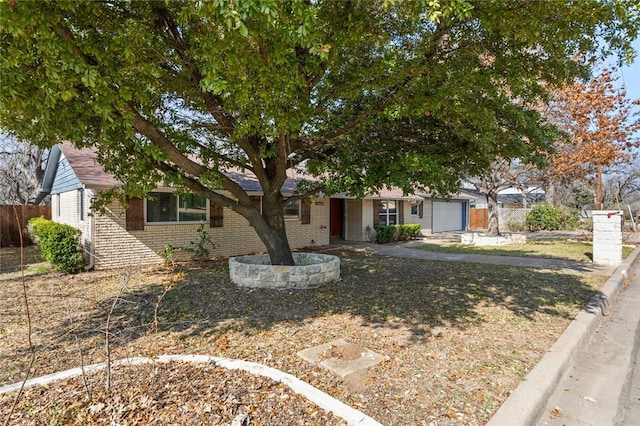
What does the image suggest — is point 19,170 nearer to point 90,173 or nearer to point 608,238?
point 90,173

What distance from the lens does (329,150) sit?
27.2 feet

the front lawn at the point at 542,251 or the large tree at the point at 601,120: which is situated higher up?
the large tree at the point at 601,120

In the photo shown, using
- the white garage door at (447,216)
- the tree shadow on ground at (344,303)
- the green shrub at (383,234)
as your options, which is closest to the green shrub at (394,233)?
the green shrub at (383,234)

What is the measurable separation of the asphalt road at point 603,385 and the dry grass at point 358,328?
1.29ft

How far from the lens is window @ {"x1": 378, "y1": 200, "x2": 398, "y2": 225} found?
1940cm

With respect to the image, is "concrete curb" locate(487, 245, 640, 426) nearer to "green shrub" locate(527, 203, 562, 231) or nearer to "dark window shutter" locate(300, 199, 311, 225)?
"dark window shutter" locate(300, 199, 311, 225)

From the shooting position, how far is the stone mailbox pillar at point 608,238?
34.7 ft

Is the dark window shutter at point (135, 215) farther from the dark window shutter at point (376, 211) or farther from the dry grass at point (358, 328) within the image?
the dark window shutter at point (376, 211)

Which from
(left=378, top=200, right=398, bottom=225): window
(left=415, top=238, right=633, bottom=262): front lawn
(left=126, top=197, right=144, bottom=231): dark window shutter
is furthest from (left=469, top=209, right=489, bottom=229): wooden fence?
(left=126, top=197, right=144, bottom=231): dark window shutter

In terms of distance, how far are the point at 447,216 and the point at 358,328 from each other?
22378 millimetres

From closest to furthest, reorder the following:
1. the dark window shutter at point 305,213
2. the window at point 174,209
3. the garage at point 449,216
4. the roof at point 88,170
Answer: the roof at point 88,170 < the window at point 174,209 < the dark window shutter at point 305,213 < the garage at point 449,216

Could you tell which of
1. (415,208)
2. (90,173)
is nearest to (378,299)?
(90,173)

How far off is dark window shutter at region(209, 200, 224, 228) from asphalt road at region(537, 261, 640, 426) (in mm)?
10112

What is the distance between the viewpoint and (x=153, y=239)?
10914mm
